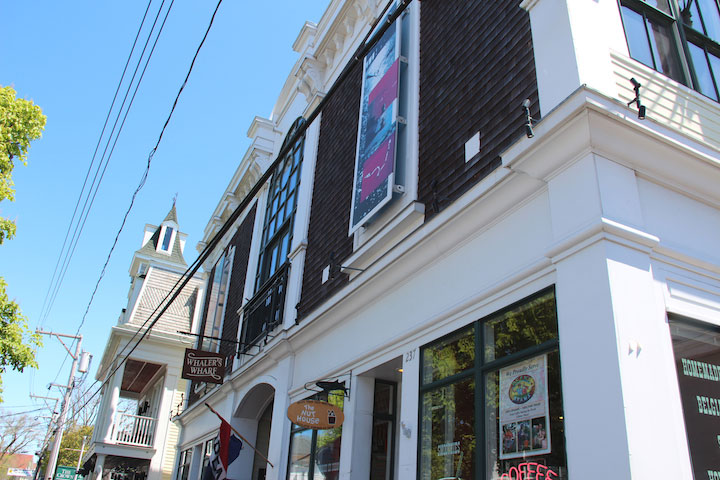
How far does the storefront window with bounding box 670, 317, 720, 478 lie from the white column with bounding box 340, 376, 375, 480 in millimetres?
5305

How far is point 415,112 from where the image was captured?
10.1 metres

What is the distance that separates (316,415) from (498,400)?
3774mm

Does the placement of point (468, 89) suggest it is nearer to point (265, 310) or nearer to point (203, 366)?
point (265, 310)

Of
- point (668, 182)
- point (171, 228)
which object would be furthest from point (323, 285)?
point (171, 228)

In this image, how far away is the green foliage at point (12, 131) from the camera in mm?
12297

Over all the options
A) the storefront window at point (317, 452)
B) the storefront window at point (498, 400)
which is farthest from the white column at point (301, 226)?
the storefront window at point (498, 400)

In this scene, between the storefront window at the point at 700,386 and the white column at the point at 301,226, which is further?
the white column at the point at 301,226

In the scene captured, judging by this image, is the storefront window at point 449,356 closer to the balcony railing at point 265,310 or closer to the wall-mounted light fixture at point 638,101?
the wall-mounted light fixture at point 638,101

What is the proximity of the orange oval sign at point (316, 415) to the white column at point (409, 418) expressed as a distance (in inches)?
65.0

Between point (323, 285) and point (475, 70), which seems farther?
point (323, 285)

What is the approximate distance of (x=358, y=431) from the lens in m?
9.78

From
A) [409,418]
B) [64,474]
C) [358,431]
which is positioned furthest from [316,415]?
[64,474]

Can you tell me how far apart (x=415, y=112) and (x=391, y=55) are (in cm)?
169

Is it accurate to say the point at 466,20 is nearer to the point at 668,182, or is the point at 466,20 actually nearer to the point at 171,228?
the point at 668,182
